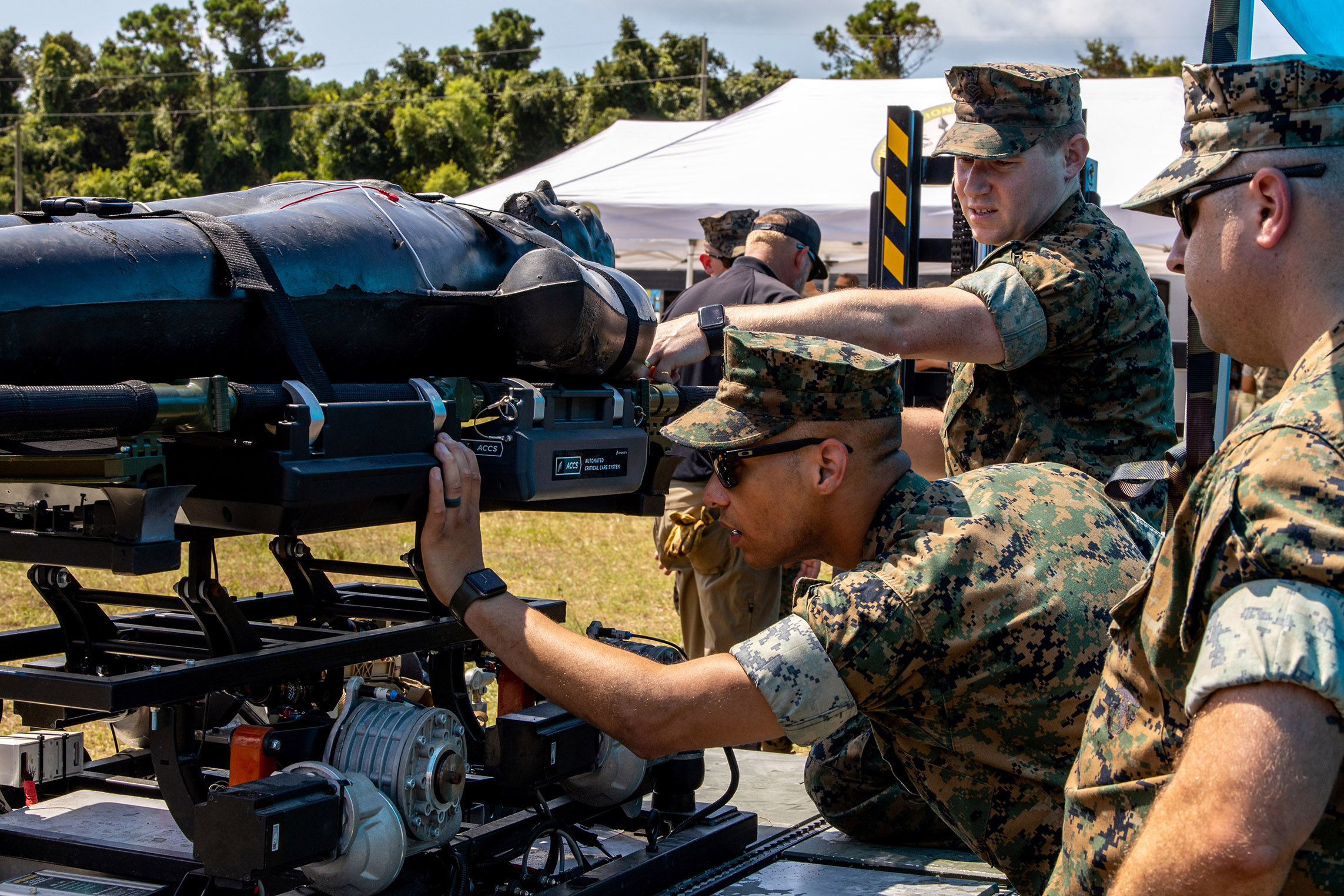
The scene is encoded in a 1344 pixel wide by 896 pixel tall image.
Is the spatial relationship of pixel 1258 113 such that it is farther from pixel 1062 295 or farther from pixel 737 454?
pixel 1062 295

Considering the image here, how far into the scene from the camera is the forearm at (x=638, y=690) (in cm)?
219

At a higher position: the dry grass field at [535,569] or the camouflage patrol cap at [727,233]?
the camouflage patrol cap at [727,233]

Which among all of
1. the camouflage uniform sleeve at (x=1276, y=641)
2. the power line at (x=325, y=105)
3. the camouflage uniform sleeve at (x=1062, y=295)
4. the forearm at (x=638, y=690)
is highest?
the power line at (x=325, y=105)

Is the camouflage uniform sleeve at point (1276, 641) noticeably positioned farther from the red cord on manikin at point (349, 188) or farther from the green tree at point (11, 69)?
the green tree at point (11, 69)

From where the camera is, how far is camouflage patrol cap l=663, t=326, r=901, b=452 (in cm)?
235

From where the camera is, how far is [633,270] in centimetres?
1588

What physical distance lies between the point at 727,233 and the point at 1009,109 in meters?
3.76

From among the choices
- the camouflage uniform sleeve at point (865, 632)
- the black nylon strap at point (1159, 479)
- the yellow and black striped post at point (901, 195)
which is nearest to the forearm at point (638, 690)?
the camouflage uniform sleeve at point (865, 632)

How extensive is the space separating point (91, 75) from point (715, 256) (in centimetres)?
5041

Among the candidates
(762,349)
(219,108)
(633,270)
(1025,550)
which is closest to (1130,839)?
(1025,550)

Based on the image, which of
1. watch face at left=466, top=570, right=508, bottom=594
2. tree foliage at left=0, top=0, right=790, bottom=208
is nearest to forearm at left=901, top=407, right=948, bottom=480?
watch face at left=466, top=570, right=508, bottom=594

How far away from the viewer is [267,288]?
2600 millimetres

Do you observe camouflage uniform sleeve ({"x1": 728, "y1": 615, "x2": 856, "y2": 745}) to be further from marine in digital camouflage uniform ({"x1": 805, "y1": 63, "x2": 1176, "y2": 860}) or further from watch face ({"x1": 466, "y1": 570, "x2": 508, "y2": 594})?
marine in digital camouflage uniform ({"x1": 805, "y1": 63, "x2": 1176, "y2": 860})

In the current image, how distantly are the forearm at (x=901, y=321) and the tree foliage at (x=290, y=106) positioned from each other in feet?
100
